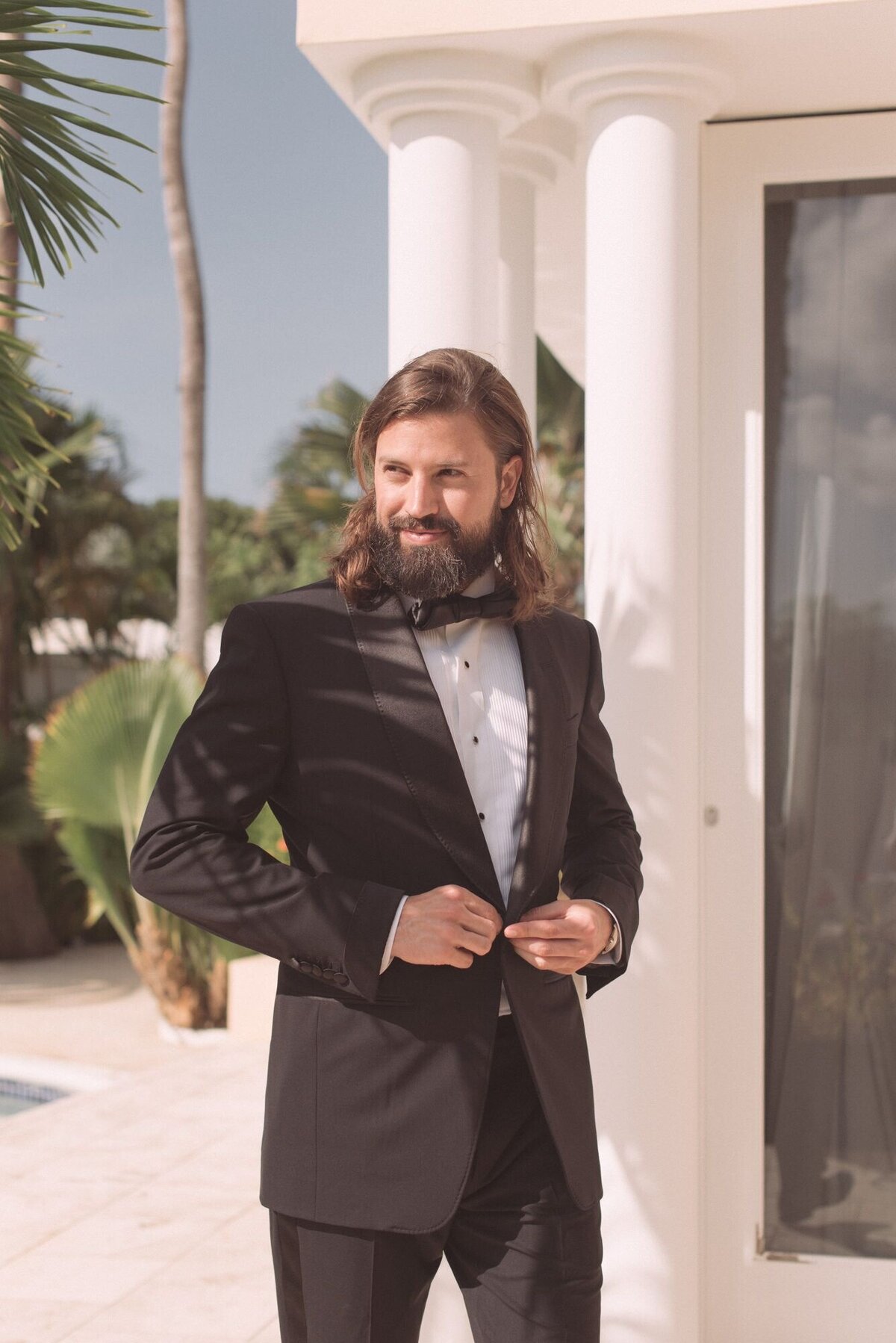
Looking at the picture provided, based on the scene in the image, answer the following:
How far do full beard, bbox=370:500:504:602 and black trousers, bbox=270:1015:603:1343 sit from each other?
572 millimetres

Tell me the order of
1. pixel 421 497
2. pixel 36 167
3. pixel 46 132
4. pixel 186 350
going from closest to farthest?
pixel 421 497, pixel 46 132, pixel 36 167, pixel 186 350

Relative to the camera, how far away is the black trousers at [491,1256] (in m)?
1.82

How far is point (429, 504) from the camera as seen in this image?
6.32 feet

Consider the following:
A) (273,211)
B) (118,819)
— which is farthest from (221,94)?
(118,819)

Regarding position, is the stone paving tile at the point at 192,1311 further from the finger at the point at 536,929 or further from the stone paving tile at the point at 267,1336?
the finger at the point at 536,929

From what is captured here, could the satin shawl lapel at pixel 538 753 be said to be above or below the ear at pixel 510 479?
below

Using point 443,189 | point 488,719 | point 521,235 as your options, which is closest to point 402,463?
point 488,719

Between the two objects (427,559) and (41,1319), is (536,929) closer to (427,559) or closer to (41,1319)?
(427,559)

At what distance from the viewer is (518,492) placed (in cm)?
215

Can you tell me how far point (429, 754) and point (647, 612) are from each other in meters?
1.39

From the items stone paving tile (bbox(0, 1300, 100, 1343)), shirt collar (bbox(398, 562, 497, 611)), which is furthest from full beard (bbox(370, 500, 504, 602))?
stone paving tile (bbox(0, 1300, 100, 1343))

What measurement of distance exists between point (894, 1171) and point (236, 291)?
127ft

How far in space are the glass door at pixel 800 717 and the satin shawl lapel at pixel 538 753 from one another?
1.49 m

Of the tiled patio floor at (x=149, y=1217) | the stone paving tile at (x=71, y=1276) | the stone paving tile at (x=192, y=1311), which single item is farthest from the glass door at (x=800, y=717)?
the stone paving tile at (x=71, y=1276)
